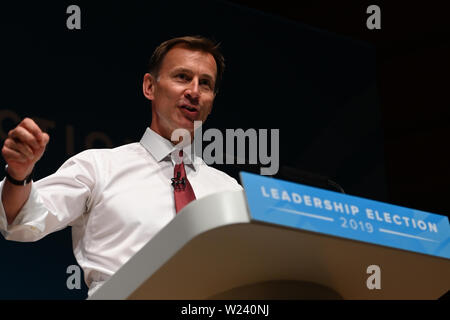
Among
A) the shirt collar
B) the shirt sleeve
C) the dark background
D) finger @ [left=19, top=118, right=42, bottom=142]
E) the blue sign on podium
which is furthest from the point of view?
the dark background

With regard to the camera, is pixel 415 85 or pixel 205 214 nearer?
Result: pixel 205 214

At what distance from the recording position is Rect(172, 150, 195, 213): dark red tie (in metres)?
1.63

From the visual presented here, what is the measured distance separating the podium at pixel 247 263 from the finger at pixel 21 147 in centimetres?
27

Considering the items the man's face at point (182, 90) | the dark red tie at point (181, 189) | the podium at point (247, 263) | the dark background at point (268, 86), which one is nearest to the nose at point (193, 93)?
the man's face at point (182, 90)

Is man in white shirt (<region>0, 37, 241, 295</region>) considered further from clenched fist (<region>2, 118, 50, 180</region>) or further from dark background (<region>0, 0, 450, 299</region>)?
dark background (<region>0, 0, 450, 299</region>)

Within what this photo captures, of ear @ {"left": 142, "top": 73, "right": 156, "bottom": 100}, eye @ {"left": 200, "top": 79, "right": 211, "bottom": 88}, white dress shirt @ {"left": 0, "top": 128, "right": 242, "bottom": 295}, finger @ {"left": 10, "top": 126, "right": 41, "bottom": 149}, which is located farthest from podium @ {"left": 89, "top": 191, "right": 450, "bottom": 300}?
ear @ {"left": 142, "top": 73, "right": 156, "bottom": 100}

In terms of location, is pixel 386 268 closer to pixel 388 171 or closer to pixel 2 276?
pixel 2 276

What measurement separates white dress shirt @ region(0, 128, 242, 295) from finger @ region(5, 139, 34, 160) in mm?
401

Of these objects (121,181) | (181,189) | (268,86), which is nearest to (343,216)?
(181,189)

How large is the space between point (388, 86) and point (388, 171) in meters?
0.46

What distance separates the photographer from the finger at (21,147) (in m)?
1.04

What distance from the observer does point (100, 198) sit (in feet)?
5.44

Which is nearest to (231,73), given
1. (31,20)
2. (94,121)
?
(94,121)

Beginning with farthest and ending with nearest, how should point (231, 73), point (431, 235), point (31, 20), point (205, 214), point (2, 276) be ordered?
1. point (231, 73)
2. point (31, 20)
3. point (2, 276)
4. point (431, 235)
5. point (205, 214)
